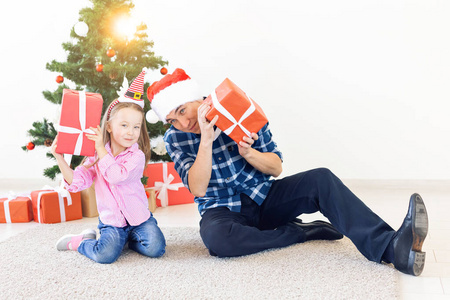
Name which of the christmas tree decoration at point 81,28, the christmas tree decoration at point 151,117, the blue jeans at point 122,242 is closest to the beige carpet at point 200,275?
the blue jeans at point 122,242

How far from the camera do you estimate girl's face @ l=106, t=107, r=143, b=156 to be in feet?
5.60

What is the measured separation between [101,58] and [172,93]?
1.02 m

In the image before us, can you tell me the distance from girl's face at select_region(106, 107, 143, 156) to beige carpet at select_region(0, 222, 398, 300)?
1.34ft

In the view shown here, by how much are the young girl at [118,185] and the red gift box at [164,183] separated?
2.88 ft

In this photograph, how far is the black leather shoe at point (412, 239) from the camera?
4.52 feet

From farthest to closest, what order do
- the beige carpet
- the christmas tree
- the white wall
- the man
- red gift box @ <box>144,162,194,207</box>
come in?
the white wall, red gift box @ <box>144,162,194,207</box>, the christmas tree, the man, the beige carpet

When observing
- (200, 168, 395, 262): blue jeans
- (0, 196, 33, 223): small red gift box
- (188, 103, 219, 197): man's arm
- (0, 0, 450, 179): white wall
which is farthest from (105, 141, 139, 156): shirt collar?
(0, 0, 450, 179): white wall

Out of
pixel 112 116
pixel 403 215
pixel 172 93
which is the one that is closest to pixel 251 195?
pixel 172 93

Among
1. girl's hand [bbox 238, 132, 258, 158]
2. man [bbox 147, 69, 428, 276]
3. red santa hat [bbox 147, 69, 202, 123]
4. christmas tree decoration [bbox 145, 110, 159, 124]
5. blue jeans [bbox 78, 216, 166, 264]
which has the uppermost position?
red santa hat [bbox 147, 69, 202, 123]

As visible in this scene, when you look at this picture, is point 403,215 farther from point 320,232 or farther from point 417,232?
point 417,232

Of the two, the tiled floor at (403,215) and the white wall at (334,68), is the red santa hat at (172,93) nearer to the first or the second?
the tiled floor at (403,215)

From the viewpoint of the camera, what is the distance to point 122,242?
1.69 m

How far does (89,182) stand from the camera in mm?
1767

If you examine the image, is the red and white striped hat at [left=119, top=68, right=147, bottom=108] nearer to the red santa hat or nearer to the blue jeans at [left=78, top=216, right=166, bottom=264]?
the red santa hat
